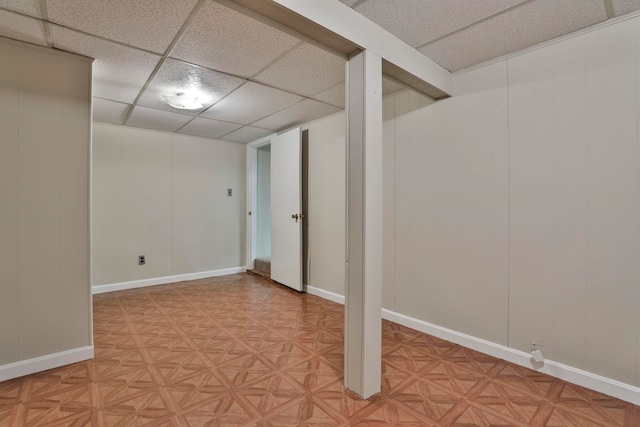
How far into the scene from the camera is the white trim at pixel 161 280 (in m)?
3.94

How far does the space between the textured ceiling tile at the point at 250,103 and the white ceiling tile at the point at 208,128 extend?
22 cm

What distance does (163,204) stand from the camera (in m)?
4.41

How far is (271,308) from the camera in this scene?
3371 mm

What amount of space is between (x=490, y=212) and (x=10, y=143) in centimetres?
344

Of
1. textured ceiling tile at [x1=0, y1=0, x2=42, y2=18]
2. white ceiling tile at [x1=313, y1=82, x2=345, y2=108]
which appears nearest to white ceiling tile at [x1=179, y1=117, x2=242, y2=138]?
white ceiling tile at [x1=313, y1=82, x2=345, y2=108]

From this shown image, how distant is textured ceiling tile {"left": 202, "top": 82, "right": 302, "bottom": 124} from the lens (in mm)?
2898

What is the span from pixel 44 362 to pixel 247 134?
3445 millimetres

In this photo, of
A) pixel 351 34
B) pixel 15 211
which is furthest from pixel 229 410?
pixel 351 34

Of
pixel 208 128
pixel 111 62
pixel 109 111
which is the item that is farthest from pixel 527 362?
pixel 109 111

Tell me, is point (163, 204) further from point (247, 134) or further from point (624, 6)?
point (624, 6)

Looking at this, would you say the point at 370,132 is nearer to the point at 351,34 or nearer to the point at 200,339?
the point at 351,34

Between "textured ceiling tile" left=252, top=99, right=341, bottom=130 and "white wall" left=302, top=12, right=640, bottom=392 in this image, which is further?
"textured ceiling tile" left=252, top=99, right=341, bottom=130

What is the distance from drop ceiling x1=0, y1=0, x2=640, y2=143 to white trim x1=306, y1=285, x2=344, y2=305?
2.24 metres

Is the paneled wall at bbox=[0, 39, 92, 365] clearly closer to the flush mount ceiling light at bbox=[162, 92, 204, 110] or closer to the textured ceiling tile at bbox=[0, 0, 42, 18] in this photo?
the textured ceiling tile at bbox=[0, 0, 42, 18]
